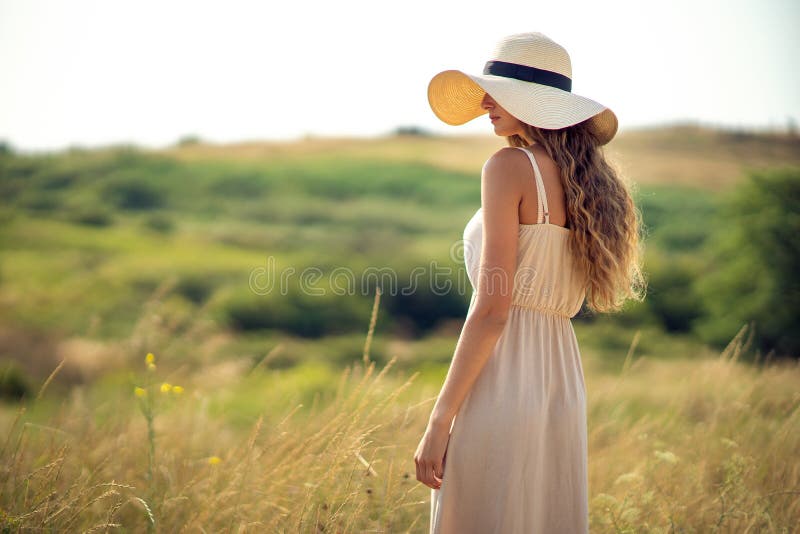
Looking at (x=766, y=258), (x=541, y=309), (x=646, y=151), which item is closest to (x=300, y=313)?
(x=646, y=151)

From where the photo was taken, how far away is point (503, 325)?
1.73 meters

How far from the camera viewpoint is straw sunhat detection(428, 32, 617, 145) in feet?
6.02

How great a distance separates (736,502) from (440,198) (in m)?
31.4

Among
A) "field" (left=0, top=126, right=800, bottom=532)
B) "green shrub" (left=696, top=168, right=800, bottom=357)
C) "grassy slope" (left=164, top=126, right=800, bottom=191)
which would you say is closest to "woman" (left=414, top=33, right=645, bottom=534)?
"field" (left=0, top=126, right=800, bottom=532)

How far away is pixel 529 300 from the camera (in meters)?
1.86

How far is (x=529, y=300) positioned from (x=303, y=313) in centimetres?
2708

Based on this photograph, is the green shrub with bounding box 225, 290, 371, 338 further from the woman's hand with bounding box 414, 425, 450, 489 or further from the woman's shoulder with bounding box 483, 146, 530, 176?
the woman's shoulder with bounding box 483, 146, 530, 176

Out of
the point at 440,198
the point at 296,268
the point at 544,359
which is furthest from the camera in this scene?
the point at 440,198

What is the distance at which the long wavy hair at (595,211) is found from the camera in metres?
1.83

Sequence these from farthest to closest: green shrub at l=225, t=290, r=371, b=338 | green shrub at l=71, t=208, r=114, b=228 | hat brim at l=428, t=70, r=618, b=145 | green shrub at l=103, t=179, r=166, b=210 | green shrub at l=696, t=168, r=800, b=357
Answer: green shrub at l=103, t=179, r=166, b=210 < green shrub at l=71, t=208, r=114, b=228 < green shrub at l=225, t=290, r=371, b=338 < green shrub at l=696, t=168, r=800, b=357 < hat brim at l=428, t=70, r=618, b=145

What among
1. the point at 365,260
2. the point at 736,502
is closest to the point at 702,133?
the point at 365,260

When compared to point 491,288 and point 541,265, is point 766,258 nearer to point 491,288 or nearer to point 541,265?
point 541,265

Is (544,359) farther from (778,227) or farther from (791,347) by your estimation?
(791,347)

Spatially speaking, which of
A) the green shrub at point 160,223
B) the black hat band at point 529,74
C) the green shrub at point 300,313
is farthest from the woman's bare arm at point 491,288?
the green shrub at point 160,223
